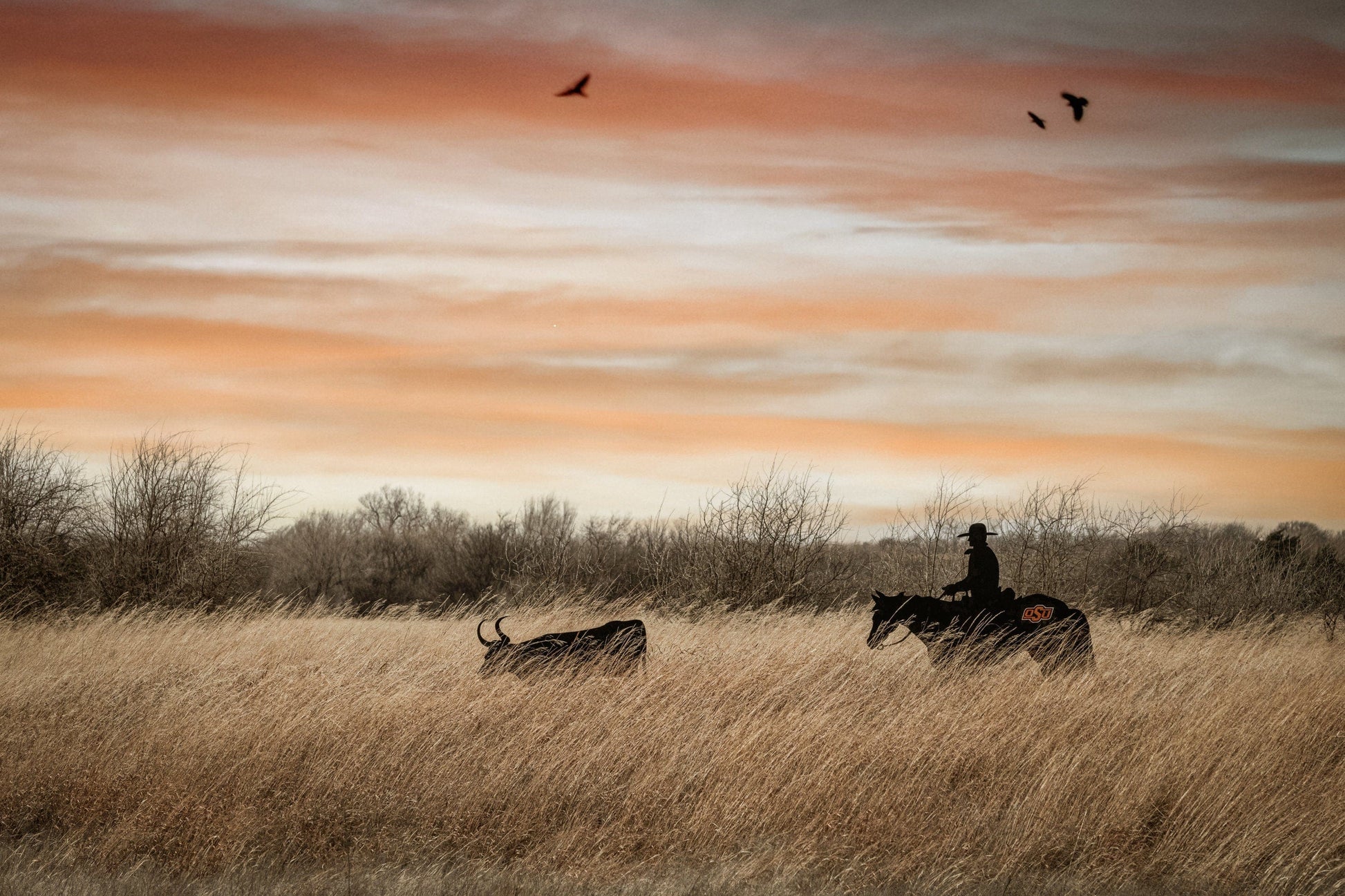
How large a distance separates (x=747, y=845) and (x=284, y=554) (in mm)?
38240

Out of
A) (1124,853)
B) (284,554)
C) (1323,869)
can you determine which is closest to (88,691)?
(1124,853)

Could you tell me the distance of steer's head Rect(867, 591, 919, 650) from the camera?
40.0 ft

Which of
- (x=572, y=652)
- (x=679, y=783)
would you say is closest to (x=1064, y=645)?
(x=572, y=652)

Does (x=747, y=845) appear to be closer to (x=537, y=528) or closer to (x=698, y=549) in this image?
(x=698, y=549)

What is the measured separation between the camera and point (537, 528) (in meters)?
36.5

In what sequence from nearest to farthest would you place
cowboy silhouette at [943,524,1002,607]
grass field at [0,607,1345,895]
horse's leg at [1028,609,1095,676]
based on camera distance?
grass field at [0,607,1345,895] → horse's leg at [1028,609,1095,676] → cowboy silhouette at [943,524,1002,607]

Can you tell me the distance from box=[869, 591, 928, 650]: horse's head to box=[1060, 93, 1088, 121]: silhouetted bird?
6288mm

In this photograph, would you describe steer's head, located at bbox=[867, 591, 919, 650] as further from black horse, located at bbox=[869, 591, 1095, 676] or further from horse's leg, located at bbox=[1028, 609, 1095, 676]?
horse's leg, located at bbox=[1028, 609, 1095, 676]

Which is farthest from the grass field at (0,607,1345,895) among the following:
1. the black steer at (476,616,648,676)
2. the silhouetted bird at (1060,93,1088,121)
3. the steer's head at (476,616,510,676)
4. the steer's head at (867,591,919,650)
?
the silhouetted bird at (1060,93,1088,121)

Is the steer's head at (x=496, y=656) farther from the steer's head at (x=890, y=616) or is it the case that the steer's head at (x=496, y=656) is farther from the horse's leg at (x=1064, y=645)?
the horse's leg at (x=1064, y=645)

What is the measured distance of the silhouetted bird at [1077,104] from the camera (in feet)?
25.9

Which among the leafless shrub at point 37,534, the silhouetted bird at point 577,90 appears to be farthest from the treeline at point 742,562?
the silhouetted bird at point 577,90

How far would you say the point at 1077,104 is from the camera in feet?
25.8

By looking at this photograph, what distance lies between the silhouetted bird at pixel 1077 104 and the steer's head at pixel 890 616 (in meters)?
6.26
